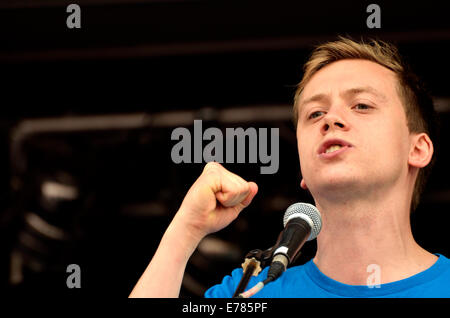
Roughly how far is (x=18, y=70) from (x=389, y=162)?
2.14 m

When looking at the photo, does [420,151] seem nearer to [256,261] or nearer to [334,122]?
[334,122]

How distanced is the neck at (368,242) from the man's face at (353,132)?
0.22 feet

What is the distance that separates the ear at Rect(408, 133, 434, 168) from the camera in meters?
1.62

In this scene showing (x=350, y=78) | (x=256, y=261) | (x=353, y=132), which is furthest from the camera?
(x=350, y=78)

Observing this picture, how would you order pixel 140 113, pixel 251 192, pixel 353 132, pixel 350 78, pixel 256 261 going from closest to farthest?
pixel 256 261, pixel 251 192, pixel 353 132, pixel 350 78, pixel 140 113

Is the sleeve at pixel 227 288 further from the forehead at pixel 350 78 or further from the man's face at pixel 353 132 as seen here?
the forehead at pixel 350 78

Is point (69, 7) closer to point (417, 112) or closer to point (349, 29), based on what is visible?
point (349, 29)

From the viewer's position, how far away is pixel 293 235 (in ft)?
3.47

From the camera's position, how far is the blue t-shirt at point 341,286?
1.42m

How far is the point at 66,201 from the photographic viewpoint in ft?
9.59

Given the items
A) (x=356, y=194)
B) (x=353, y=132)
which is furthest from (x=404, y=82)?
(x=356, y=194)

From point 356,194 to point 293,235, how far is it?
0.49 metres

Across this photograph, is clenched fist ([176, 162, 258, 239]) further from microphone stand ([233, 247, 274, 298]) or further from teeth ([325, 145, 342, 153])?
teeth ([325, 145, 342, 153])

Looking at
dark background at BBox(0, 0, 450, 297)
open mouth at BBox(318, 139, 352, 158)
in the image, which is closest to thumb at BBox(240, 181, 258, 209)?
open mouth at BBox(318, 139, 352, 158)
